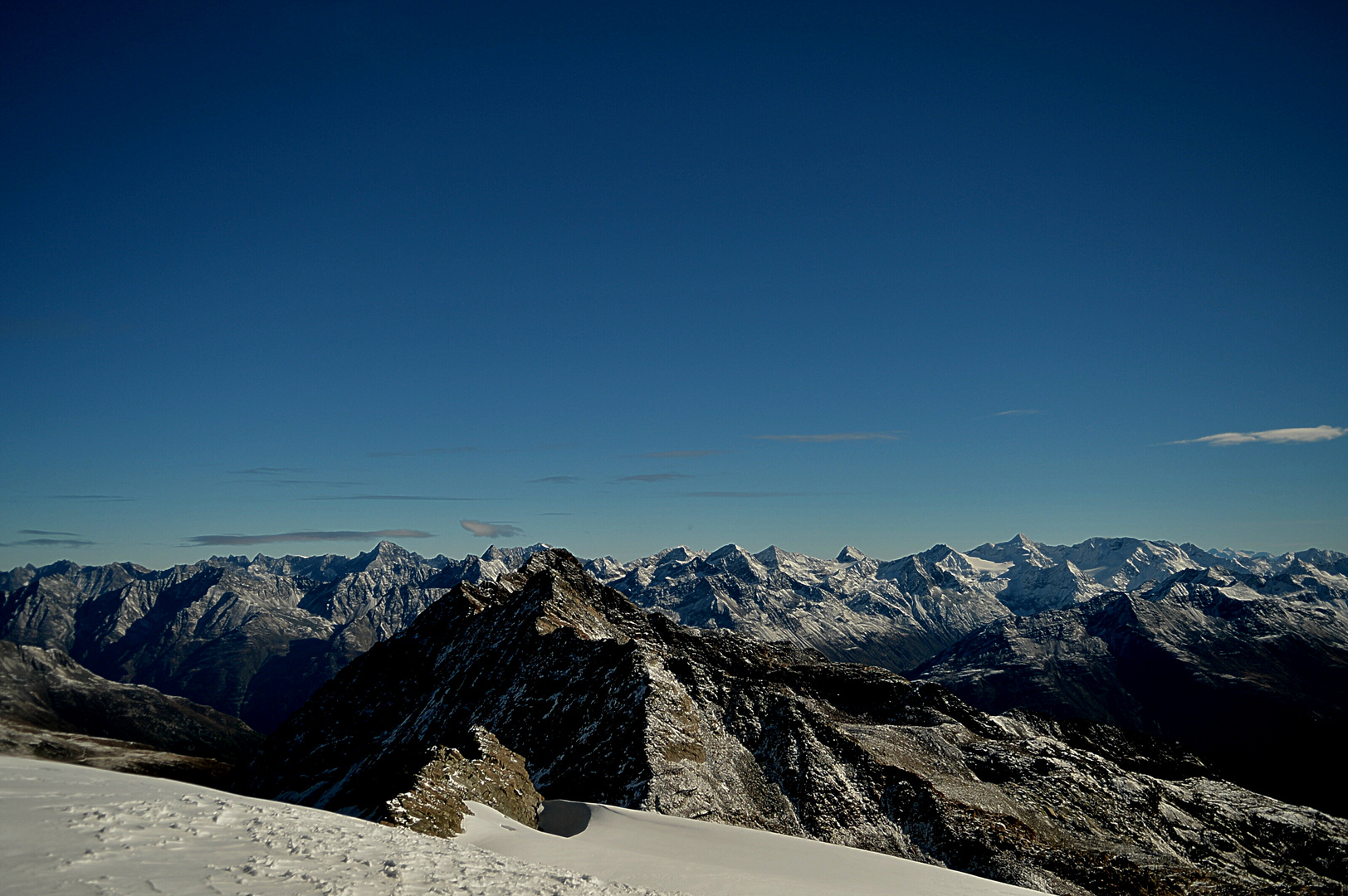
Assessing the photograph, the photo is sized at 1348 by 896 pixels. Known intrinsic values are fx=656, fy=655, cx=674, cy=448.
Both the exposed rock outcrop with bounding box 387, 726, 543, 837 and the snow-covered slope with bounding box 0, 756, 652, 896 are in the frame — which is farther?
the exposed rock outcrop with bounding box 387, 726, 543, 837

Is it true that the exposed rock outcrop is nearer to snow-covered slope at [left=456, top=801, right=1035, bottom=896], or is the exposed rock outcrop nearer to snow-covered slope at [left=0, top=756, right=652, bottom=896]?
snow-covered slope at [left=456, top=801, right=1035, bottom=896]

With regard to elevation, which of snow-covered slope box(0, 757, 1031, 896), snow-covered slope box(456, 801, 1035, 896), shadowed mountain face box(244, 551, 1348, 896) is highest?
snow-covered slope box(0, 757, 1031, 896)

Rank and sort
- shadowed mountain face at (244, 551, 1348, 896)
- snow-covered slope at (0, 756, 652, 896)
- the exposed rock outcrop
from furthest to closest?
shadowed mountain face at (244, 551, 1348, 896)
the exposed rock outcrop
snow-covered slope at (0, 756, 652, 896)

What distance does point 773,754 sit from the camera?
234ft

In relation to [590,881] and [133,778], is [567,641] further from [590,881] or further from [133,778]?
[590,881]

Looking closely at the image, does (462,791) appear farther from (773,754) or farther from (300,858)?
(773,754)

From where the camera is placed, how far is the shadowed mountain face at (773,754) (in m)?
58.5

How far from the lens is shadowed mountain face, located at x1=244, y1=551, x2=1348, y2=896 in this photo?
58.5m

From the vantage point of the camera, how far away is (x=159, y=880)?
650 inches

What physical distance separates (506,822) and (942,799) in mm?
44269

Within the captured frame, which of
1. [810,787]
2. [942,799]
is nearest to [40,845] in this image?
[810,787]

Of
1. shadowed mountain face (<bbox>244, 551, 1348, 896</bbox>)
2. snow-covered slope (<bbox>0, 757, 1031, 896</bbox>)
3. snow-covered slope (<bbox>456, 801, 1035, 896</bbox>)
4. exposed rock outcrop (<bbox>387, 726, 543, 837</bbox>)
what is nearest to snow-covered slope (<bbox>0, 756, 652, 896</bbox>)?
snow-covered slope (<bbox>0, 757, 1031, 896</bbox>)

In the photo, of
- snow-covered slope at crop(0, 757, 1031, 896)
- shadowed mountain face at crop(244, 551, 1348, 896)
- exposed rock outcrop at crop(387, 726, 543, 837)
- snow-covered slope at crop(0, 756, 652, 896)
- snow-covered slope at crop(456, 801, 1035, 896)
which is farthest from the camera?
shadowed mountain face at crop(244, 551, 1348, 896)

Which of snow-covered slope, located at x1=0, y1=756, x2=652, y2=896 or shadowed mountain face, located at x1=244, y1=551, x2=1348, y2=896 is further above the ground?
snow-covered slope, located at x1=0, y1=756, x2=652, y2=896
